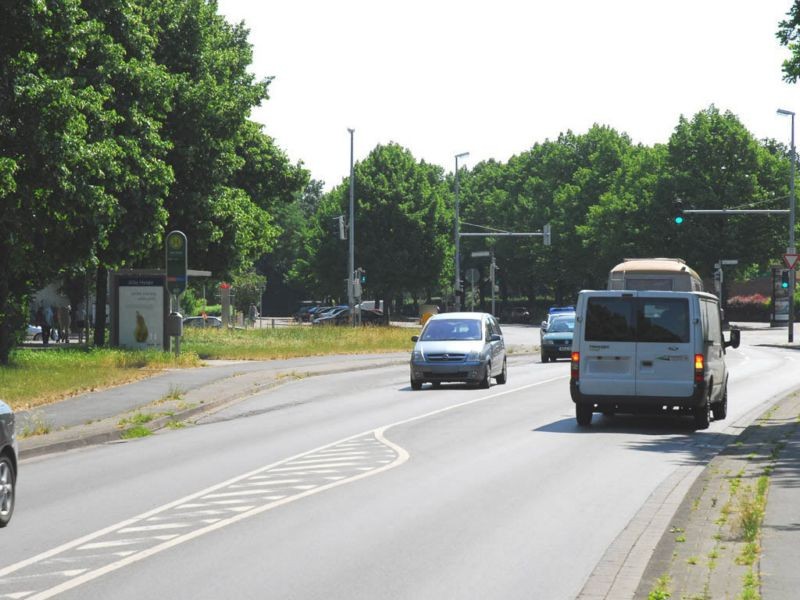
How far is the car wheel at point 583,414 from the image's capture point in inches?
779

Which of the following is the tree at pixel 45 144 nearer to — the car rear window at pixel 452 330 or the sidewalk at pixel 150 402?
the sidewalk at pixel 150 402

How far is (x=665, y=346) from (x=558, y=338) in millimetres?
23339

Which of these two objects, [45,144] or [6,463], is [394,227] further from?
[6,463]

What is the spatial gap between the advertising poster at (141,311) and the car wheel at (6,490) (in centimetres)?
2729

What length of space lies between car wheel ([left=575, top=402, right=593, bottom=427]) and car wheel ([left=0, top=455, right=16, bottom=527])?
1071 centimetres

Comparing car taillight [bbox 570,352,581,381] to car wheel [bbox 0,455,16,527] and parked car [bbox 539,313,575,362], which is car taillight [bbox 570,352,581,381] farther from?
parked car [bbox 539,313,575,362]

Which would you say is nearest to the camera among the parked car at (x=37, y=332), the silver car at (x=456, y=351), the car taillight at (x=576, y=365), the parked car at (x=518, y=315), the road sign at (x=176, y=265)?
the car taillight at (x=576, y=365)

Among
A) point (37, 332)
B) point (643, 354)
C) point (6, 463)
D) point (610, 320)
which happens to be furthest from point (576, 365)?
point (37, 332)

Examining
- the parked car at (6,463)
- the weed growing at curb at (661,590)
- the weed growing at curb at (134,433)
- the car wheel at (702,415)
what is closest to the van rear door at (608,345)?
the car wheel at (702,415)

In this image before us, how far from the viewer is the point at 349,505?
1151cm

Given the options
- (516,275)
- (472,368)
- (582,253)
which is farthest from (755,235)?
(472,368)

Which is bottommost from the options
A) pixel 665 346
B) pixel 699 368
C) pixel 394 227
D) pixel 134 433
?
pixel 134 433

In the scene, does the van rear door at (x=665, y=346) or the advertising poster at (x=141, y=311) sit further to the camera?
the advertising poster at (x=141, y=311)

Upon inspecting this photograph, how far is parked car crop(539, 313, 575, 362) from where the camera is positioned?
139 ft
